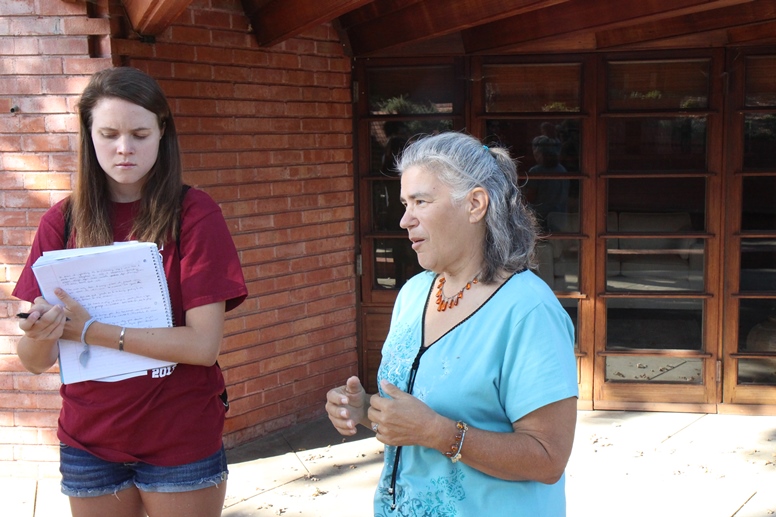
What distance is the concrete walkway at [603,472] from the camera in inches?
151

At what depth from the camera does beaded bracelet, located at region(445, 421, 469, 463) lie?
1.68 m

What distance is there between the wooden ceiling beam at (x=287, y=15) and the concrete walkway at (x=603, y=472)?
2299 millimetres

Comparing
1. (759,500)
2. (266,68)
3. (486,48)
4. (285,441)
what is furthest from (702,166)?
(285,441)

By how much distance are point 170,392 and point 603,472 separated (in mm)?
2826

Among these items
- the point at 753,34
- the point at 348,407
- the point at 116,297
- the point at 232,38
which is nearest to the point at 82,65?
the point at 232,38

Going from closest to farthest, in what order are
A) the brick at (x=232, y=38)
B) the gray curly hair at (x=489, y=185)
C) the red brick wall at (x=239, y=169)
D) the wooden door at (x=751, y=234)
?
the gray curly hair at (x=489, y=185) → the red brick wall at (x=239, y=169) → the brick at (x=232, y=38) → the wooden door at (x=751, y=234)

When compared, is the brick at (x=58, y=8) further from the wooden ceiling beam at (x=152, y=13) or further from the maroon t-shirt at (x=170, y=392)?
the maroon t-shirt at (x=170, y=392)

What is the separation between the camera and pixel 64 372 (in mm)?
2092

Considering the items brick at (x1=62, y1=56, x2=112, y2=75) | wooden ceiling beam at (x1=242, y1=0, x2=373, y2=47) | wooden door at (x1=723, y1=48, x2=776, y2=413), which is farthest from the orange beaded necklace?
wooden door at (x1=723, y1=48, x2=776, y2=413)

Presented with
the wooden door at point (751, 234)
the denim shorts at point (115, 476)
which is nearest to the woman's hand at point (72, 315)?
the denim shorts at point (115, 476)

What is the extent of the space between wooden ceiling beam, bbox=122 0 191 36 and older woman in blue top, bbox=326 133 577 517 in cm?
188

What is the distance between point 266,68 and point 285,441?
2.16 meters

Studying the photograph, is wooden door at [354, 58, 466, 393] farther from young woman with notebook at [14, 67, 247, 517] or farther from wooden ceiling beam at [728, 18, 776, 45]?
young woman with notebook at [14, 67, 247, 517]

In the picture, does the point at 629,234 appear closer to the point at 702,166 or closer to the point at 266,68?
the point at 702,166
